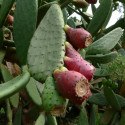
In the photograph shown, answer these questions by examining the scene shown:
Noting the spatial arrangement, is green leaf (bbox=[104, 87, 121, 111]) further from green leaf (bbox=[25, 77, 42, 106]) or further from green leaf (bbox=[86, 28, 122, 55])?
green leaf (bbox=[25, 77, 42, 106])

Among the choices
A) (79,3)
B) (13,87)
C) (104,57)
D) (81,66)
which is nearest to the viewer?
(13,87)

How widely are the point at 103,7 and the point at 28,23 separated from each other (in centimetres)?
48

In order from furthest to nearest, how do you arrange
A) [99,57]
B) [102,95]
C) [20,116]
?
[102,95] → [99,57] → [20,116]

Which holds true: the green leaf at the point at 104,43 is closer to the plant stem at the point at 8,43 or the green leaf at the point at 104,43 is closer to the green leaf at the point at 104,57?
the green leaf at the point at 104,57

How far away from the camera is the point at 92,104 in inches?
56.8

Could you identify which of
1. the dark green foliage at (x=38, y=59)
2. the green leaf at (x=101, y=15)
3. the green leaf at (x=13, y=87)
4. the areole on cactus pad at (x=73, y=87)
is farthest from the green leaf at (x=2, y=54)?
the green leaf at (x=101, y=15)

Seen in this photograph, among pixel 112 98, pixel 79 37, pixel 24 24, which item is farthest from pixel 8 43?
pixel 112 98

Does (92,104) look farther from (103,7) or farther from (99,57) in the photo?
(103,7)

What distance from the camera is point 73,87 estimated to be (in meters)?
0.75

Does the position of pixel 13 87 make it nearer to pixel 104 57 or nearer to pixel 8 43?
pixel 8 43

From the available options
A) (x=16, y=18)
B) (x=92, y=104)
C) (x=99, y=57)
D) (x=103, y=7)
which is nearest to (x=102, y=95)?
(x=92, y=104)

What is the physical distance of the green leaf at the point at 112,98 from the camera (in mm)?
1219

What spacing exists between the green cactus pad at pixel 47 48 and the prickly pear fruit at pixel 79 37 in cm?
6

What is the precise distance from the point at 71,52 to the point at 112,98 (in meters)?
0.41
